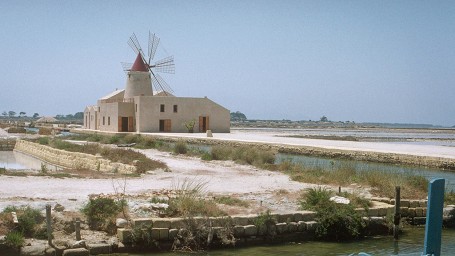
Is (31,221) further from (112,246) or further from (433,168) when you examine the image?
(433,168)

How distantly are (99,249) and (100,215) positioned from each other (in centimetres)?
86

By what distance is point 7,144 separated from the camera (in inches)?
1275

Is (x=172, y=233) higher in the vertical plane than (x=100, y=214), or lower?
lower

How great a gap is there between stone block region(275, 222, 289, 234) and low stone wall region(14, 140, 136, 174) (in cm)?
654

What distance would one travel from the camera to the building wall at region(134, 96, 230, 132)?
39.8 m

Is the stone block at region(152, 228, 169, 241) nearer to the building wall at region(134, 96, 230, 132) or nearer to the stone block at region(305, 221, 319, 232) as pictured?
the stone block at region(305, 221, 319, 232)

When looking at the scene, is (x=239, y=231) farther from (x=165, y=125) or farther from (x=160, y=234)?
(x=165, y=125)

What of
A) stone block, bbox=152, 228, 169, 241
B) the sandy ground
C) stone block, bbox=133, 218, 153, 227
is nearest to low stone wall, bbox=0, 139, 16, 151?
the sandy ground

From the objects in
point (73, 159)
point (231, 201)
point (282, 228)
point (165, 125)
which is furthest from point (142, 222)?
point (165, 125)

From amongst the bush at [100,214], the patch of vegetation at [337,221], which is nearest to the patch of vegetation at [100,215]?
the bush at [100,214]

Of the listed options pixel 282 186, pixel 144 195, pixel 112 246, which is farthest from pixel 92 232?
pixel 282 186

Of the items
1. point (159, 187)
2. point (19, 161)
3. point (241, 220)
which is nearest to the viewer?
point (241, 220)

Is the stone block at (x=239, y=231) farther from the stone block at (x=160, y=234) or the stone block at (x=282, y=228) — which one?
the stone block at (x=160, y=234)

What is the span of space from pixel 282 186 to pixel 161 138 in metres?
21.6
